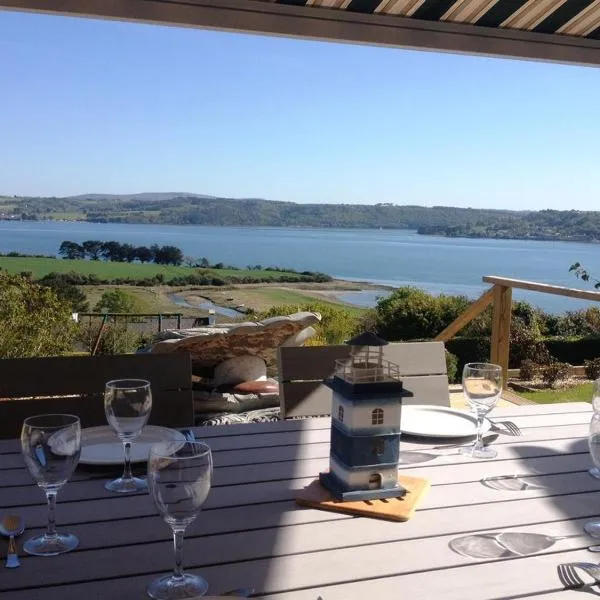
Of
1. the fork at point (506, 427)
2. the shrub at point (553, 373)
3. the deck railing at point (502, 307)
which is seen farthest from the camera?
the shrub at point (553, 373)

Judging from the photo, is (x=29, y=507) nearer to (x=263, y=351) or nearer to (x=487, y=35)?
(x=487, y=35)

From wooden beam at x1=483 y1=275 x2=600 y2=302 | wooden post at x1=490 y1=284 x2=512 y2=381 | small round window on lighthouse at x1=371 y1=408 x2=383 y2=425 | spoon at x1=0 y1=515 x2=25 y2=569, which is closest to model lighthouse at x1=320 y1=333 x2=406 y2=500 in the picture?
small round window on lighthouse at x1=371 y1=408 x2=383 y2=425

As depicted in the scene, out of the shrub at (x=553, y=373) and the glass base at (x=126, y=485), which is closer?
the glass base at (x=126, y=485)

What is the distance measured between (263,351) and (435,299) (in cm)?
469

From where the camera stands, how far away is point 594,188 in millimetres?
30031

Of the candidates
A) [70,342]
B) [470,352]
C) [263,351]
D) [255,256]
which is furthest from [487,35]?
[255,256]

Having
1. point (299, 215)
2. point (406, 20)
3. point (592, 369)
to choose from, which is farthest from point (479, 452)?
point (299, 215)

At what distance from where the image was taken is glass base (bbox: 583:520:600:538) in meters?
Answer: 1.19

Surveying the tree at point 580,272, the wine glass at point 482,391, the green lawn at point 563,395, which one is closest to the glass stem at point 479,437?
A: the wine glass at point 482,391

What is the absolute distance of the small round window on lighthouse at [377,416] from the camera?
1304 mm

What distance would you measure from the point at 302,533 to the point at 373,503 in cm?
18

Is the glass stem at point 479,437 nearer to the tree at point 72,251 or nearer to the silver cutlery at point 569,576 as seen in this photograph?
the silver cutlery at point 569,576

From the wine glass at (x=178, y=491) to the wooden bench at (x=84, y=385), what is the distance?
1186 mm

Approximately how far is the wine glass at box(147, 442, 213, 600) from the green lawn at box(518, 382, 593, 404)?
571 cm
